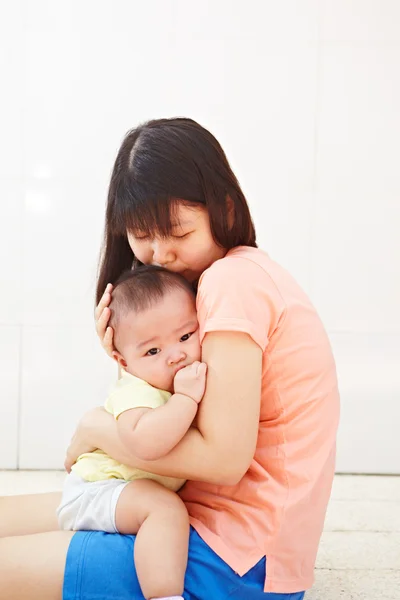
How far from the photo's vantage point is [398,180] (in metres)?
2.73

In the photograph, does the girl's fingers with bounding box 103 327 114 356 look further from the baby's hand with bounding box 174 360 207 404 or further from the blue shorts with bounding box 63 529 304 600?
the blue shorts with bounding box 63 529 304 600

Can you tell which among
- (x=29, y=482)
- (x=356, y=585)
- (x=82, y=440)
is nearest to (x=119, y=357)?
(x=82, y=440)

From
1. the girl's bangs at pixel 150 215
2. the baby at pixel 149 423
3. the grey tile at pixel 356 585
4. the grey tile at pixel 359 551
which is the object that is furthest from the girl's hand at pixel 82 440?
the grey tile at pixel 359 551

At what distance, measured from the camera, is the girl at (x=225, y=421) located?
1.16 meters

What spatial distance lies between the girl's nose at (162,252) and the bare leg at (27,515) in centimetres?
55

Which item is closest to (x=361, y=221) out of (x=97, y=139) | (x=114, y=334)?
(x=97, y=139)

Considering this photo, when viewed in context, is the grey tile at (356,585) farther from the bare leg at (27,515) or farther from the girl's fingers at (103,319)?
the girl's fingers at (103,319)

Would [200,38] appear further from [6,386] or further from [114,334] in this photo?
[114,334]

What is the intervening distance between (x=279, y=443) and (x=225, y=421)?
5.2 inches

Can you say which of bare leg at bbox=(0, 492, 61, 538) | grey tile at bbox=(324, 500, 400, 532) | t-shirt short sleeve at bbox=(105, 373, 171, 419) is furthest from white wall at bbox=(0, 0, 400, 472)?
t-shirt short sleeve at bbox=(105, 373, 171, 419)

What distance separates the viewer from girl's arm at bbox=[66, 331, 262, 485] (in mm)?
1148

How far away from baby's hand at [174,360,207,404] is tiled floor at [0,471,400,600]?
2.25 ft

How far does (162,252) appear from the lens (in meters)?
1.31

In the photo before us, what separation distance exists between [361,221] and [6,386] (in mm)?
1392
